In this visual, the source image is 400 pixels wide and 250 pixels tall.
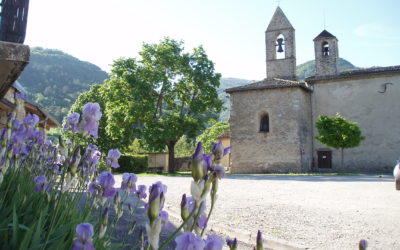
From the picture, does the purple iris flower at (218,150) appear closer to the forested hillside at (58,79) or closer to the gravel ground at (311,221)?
the gravel ground at (311,221)

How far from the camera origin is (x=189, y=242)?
857 mm

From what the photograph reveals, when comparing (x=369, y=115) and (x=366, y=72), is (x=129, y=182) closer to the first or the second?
(x=369, y=115)

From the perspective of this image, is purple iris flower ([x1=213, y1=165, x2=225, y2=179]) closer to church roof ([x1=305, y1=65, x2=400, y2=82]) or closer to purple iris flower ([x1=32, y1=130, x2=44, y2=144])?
purple iris flower ([x1=32, y1=130, x2=44, y2=144])

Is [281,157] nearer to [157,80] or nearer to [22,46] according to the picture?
[157,80]

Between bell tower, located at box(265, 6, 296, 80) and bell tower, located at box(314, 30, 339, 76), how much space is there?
5.90 ft

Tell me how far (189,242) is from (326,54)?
86.0 ft

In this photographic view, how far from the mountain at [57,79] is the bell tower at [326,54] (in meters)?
56.0

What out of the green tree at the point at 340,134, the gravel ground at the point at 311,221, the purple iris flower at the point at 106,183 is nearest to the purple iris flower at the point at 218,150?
the purple iris flower at the point at 106,183

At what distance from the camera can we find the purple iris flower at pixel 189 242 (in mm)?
850

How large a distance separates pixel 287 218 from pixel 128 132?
18.9 m

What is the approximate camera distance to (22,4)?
2.37m

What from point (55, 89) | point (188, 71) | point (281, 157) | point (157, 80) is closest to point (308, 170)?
point (281, 157)

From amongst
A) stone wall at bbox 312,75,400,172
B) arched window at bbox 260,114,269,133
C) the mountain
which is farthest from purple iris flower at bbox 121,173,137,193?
the mountain

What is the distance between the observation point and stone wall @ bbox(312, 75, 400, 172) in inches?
840
